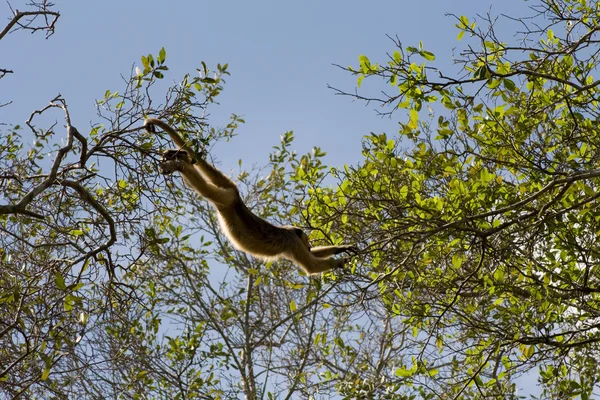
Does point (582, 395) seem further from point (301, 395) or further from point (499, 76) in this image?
point (301, 395)

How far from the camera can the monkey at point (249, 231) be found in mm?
8578

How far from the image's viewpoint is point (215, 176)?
900 centimetres

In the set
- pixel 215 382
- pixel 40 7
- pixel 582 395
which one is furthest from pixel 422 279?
pixel 215 382

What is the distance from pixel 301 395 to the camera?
13055 millimetres

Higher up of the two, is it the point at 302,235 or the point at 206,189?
the point at 302,235

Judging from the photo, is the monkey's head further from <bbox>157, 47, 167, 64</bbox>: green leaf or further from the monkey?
<bbox>157, 47, 167, 64</bbox>: green leaf

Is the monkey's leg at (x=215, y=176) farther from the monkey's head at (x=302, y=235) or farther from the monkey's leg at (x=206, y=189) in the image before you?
the monkey's head at (x=302, y=235)

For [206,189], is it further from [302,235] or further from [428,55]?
[428,55]

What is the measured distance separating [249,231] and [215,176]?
1.13 metres

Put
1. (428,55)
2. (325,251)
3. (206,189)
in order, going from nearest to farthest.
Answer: (428,55), (206,189), (325,251)

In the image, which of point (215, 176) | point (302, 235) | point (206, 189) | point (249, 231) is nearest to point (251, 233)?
point (249, 231)

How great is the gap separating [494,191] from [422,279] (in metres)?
1.42

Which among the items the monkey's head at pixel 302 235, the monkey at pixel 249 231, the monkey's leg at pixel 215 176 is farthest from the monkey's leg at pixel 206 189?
the monkey's head at pixel 302 235

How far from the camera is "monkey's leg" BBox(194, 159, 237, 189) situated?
8.91m
